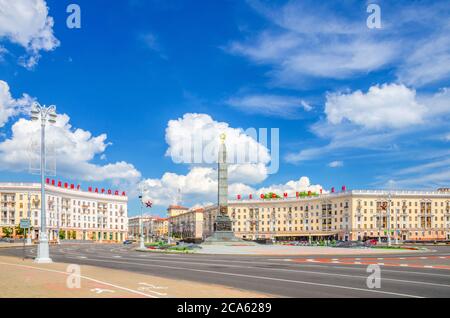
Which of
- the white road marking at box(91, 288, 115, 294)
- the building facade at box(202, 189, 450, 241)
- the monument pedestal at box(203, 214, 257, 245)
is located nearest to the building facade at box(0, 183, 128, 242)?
the monument pedestal at box(203, 214, 257, 245)

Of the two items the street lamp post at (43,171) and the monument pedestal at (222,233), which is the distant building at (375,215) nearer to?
the monument pedestal at (222,233)

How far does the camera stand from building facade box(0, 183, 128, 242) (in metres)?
150

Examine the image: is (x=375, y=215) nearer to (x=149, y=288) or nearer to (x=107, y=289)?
(x=149, y=288)

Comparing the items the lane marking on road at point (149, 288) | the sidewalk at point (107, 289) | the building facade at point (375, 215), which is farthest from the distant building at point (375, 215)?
the lane marking on road at point (149, 288)

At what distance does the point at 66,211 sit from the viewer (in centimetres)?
16888

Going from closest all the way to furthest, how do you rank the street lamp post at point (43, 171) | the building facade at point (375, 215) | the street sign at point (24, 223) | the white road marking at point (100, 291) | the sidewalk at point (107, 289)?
the sidewalk at point (107, 289) < the white road marking at point (100, 291) < the street lamp post at point (43, 171) < the street sign at point (24, 223) < the building facade at point (375, 215)

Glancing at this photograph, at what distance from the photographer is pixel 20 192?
152125 mm

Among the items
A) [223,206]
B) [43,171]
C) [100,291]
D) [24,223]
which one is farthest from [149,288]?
[223,206]

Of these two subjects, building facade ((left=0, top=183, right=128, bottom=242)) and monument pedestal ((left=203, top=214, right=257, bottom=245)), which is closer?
monument pedestal ((left=203, top=214, right=257, bottom=245))

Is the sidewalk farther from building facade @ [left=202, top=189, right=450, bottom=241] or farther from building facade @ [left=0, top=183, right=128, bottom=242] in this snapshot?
building facade @ [left=202, top=189, right=450, bottom=241]

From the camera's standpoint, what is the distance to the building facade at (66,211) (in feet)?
493

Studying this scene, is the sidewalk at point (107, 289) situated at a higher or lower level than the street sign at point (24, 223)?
lower
